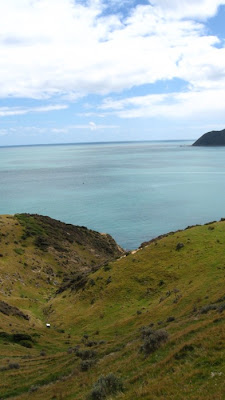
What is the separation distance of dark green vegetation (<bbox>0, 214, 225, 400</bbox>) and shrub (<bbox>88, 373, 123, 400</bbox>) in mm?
41

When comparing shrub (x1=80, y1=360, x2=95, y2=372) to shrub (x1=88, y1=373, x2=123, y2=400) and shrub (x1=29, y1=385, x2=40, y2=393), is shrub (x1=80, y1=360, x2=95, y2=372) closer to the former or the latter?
shrub (x1=29, y1=385, x2=40, y2=393)

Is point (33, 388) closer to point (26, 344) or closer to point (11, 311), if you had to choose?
point (26, 344)

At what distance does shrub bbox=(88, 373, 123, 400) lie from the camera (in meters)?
13.7

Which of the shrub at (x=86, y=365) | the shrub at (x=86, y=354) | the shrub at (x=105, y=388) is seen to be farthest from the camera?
the shrub at (x=86, y=354)

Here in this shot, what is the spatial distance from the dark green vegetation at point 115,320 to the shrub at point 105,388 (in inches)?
1.6

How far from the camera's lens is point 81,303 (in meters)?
47.1

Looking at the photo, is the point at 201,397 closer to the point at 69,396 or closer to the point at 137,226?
the point at 69,396

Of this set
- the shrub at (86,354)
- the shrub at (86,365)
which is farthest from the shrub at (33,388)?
the shrub at (86,354)

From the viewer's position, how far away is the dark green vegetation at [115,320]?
1445cm

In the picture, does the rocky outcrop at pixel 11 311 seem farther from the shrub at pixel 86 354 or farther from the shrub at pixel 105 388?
the shrub at pixel 105 388

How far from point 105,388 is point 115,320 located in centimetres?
2601

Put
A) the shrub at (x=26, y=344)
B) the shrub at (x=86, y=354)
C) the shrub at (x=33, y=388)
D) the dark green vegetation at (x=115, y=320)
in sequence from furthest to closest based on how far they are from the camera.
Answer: the shrub at (x=26, y=344)
the shrub at (x=86, y=354)
the shrub at (x=33, y=388)
the dark green vegetation at (x=115, y=320)

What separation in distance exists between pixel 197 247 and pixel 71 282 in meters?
22.9

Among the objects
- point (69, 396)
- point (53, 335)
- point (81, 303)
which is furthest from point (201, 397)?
point (81, 303)
